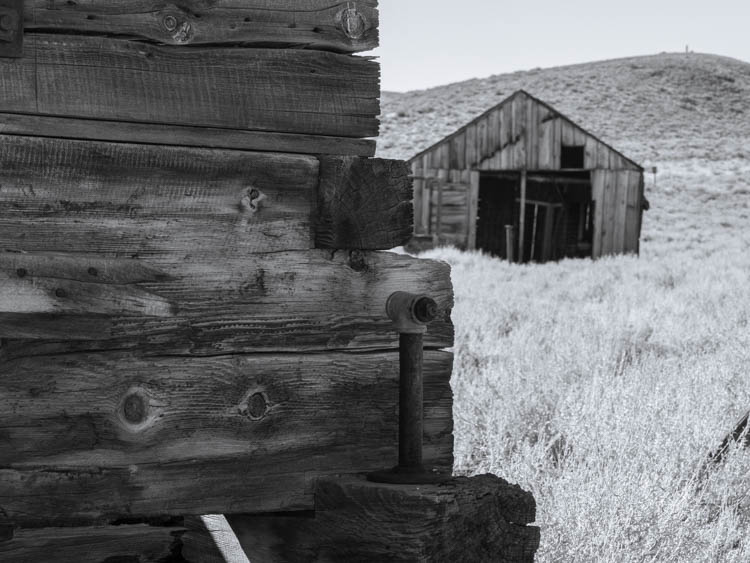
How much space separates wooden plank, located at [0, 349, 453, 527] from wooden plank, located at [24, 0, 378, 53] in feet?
2.25

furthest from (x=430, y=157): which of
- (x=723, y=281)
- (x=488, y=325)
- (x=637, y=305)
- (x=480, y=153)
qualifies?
(x=488, y=325)

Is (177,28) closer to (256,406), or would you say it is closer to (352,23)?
(352,23)

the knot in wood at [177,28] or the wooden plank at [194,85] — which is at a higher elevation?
the knot in wood at [177,28]

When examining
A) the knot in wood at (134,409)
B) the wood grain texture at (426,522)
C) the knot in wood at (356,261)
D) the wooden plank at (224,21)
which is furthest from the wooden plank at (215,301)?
the wooden plank at (224,21)

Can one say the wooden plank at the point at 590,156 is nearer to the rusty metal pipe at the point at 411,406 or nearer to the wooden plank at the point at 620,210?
the wooden plank at the point at 620,210

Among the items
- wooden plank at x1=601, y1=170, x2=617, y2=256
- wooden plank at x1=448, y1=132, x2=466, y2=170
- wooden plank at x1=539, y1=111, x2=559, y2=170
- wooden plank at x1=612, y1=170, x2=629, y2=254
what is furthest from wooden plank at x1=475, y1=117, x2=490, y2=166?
wooden plank at x1=612, y1=170, x2=629, y2=254

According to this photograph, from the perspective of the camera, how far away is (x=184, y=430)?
76.3 inches

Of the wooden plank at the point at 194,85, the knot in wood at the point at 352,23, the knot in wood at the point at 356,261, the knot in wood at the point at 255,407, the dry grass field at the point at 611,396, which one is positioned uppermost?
the knot in wood at the point at 352,23

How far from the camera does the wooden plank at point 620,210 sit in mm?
23516

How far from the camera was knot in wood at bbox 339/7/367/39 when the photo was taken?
2.09 meters

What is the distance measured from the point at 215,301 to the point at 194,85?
18.6 inches

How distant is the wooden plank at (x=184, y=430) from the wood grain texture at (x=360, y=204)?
0.27m

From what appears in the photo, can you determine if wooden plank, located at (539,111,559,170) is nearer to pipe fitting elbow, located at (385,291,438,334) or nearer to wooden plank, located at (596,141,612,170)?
wooden plank, located at (596,141,612,170)

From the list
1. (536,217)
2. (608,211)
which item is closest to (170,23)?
(608,211)
